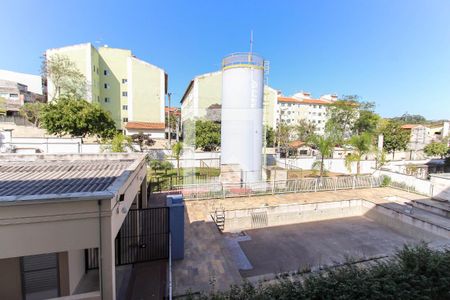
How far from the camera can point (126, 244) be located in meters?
7.56

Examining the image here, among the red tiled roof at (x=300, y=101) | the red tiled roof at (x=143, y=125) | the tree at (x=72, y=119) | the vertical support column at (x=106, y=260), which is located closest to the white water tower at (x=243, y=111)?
the vertical support column at (x=106, y=260)

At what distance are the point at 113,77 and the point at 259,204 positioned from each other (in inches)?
1398

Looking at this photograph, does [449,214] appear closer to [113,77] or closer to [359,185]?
[359,185]

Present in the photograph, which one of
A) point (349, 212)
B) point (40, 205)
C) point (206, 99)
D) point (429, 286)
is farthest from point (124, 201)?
point (206, 99)

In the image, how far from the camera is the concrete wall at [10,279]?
463 centimetres

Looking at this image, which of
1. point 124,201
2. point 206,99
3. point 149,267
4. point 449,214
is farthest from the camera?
point 206,99

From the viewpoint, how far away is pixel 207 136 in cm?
3078

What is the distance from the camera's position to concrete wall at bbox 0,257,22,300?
15.2 feet

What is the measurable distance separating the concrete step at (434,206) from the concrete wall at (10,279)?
17675 millimetres

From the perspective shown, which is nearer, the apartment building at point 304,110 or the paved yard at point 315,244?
the paved yard at point 315,244

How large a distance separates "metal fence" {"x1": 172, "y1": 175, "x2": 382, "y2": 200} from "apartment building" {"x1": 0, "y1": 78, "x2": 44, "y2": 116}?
38.3 m

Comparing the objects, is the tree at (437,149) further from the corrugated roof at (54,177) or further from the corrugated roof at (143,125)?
the corrugated roof at (54,177)

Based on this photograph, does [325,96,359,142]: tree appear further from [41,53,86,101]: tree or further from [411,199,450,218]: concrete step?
[41,53,86,101]: tree

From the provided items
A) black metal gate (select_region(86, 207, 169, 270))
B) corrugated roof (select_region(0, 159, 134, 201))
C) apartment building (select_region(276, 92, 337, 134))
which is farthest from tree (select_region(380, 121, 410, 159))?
corrugated roof (select_region(0, 159, 134, 201))
